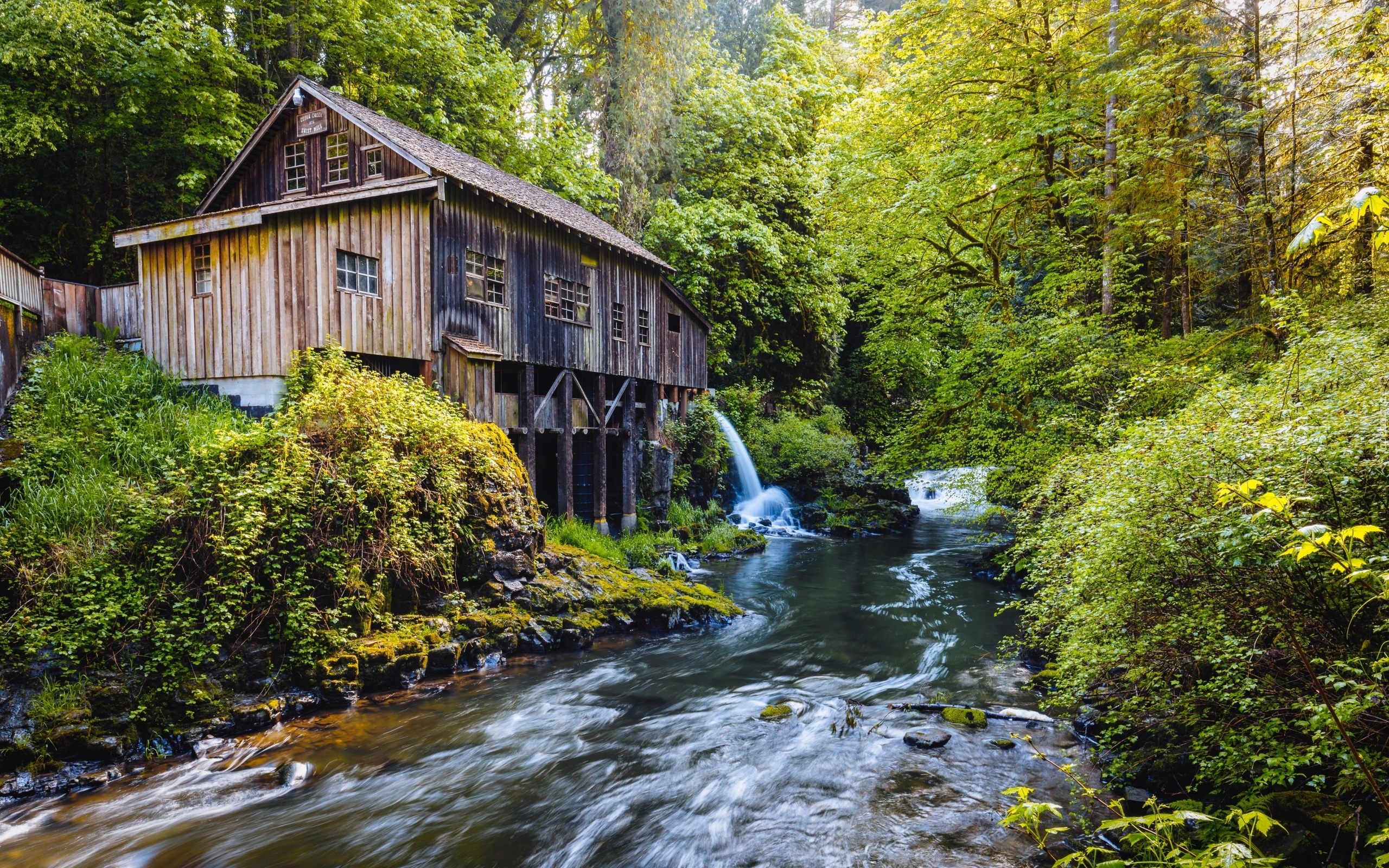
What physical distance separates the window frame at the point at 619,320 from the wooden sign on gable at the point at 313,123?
21.2 ft

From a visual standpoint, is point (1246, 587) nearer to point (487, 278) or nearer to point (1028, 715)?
point (1028, 715)

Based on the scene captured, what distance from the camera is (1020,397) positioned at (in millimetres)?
11633

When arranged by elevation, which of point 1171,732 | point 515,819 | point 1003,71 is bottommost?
point 515,819

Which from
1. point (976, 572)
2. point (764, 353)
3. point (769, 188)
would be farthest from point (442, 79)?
point (976, 572)

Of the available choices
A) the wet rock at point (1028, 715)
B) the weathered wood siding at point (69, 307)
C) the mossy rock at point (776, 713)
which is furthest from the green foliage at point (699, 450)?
the wet rock at point (1028, 715)

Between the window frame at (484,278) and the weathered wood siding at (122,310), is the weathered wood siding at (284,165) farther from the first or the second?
the weathered wood siding at (122,310)

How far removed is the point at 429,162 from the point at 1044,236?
10734 millimetres

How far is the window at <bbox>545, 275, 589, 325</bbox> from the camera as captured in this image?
14.4 m

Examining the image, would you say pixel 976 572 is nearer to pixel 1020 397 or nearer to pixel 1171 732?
pixel 1020 397

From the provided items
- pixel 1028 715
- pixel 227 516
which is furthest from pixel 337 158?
pixel 1028 715

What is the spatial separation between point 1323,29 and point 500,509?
11.3 meters

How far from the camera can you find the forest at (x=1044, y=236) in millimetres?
3855

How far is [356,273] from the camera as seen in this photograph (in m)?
11.8

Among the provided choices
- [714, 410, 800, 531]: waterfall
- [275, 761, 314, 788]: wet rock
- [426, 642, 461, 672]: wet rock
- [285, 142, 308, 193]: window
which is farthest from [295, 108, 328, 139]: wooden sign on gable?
[714, 410, 800, 531]: waterfall
